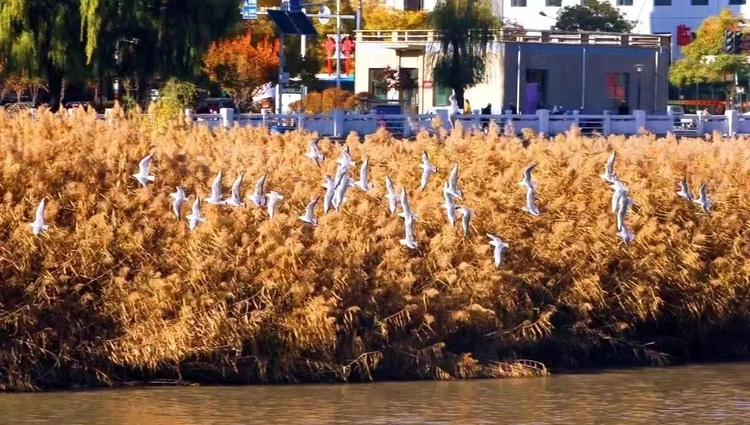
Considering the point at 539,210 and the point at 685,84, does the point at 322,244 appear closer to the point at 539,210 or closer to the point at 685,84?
the point at 539,210

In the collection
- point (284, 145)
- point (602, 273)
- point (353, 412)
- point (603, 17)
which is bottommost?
point (353, 412)

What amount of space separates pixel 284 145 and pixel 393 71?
39.9 m

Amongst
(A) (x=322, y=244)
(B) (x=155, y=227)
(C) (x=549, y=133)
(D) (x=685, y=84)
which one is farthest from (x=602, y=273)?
(D) (x=685, y=84)

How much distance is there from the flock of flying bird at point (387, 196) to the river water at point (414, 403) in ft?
6.06

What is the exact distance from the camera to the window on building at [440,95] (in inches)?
2231

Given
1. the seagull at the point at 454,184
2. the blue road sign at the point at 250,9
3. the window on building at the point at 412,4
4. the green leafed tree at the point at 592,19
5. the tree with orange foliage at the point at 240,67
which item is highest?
the window on building at the point at 412,4

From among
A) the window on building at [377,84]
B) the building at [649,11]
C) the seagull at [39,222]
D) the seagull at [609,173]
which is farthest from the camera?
the building at [649,11]

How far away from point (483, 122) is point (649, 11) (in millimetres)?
51367

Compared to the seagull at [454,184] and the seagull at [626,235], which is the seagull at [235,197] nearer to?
the seagull at [454,184]

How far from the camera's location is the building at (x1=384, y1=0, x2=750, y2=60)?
78.8 m

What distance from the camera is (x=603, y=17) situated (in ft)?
251

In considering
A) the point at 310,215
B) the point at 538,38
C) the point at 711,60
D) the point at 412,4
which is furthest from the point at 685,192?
the point at 412,4

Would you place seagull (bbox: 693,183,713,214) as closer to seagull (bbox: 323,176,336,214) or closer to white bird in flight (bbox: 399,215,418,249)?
white bird in flight (bbox: 399,215,418,249)

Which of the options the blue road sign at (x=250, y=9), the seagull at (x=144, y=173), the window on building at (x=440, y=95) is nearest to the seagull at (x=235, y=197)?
the seagull at (x=144, y=173)
